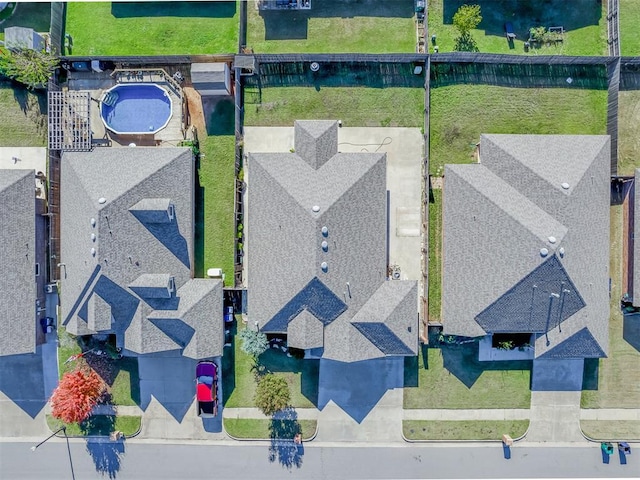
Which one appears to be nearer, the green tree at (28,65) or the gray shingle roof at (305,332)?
the gray shingle roof at (305,332)

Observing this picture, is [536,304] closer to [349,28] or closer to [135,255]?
[349,28]

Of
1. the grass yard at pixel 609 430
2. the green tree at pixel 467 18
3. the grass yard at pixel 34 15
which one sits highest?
the grass yard at pixel 34 15

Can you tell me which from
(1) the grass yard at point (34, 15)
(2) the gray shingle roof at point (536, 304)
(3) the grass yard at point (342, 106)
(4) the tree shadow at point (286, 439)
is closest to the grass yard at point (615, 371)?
(2) the gray shingle roof at point (536, 304)

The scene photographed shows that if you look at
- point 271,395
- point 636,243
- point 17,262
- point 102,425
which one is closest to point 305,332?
point 271,395

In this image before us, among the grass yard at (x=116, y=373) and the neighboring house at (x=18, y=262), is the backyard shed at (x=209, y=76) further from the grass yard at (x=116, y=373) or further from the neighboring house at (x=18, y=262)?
the grass yard at (x=116, y=373)

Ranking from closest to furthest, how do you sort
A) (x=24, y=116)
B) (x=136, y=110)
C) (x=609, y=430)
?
(x=136, y=110), (x=609, y=430), (x=24, y=116)

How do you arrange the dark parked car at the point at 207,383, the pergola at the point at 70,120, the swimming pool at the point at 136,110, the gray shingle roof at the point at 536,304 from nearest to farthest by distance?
the gray shingle roof at the point at 536,304 → the dark parked car at the point at 207,383 → the pergola at the point at 70,120 → the swimming pool at the point at 136,110
